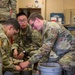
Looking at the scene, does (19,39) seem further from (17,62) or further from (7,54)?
(7,54)

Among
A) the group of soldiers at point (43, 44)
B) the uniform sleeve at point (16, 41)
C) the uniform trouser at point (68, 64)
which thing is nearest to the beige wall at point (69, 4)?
the uniform sleeve at point (16, 41)

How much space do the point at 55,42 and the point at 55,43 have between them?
0.02 meters

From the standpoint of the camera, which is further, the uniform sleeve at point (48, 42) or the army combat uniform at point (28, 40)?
the army combat uniform at point (28, 40)

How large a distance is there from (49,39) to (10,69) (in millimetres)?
628

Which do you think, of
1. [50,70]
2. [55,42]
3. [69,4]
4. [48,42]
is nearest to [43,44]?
[48,42]

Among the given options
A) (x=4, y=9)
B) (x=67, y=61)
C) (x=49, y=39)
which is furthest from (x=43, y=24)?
(x=4, y=9)

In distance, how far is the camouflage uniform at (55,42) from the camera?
2.59 metres

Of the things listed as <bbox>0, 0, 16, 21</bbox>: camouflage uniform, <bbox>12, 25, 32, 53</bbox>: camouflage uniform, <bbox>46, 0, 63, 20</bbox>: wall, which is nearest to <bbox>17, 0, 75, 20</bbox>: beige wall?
<bbox>46, 0, 63, 20</bbox>: wall

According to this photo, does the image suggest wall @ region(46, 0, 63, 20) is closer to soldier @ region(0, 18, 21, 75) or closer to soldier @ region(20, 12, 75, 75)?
soldier @ region(20, 12, 75, 75)

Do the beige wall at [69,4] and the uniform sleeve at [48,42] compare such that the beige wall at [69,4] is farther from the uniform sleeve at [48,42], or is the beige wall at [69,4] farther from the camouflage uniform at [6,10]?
the uniform sleeve at [48,42]

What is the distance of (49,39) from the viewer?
8.46 ft

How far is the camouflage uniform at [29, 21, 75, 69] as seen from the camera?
102 inches

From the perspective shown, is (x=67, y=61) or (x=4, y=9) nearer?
(x=67, y=61)

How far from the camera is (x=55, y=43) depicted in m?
2.80
